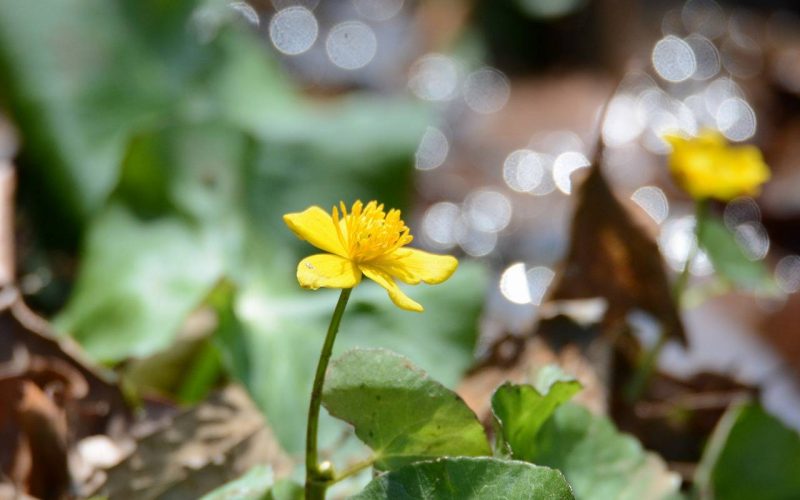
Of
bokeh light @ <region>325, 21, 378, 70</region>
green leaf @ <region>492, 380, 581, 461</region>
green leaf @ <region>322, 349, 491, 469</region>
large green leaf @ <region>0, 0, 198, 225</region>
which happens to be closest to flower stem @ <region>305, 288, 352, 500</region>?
green leaf @ <region>322, 349, 491, 469</region>

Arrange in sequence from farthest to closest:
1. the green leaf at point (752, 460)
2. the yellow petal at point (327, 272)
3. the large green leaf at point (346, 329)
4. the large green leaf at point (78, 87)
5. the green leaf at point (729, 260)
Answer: the large green leaf at point (78, 87)
the green leaf at point (729, 260)
the large green leaf at point (346, 329)
the green leaf at point (752, 460)
the yellow petal at point (327, 272)

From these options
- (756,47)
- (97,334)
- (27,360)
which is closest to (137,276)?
(97,334)

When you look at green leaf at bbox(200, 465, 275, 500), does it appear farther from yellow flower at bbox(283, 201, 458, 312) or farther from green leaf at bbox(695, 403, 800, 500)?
green leaf at bbox(695, 403, 800, 500)

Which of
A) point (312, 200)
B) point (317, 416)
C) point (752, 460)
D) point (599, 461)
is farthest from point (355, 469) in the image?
point (312, 200)

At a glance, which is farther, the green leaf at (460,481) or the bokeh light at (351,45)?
the bokeh light at (351,45)

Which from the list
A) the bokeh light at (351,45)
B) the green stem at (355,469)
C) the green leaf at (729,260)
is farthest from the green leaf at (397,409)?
the bokeh light at (351,45)

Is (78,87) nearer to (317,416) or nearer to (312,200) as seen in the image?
(312,200)

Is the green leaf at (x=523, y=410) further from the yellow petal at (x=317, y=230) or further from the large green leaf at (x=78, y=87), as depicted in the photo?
the large green leaf at (x=78, y=87)

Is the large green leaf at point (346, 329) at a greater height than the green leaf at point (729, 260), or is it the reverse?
the green leaf at point (729, 260)
